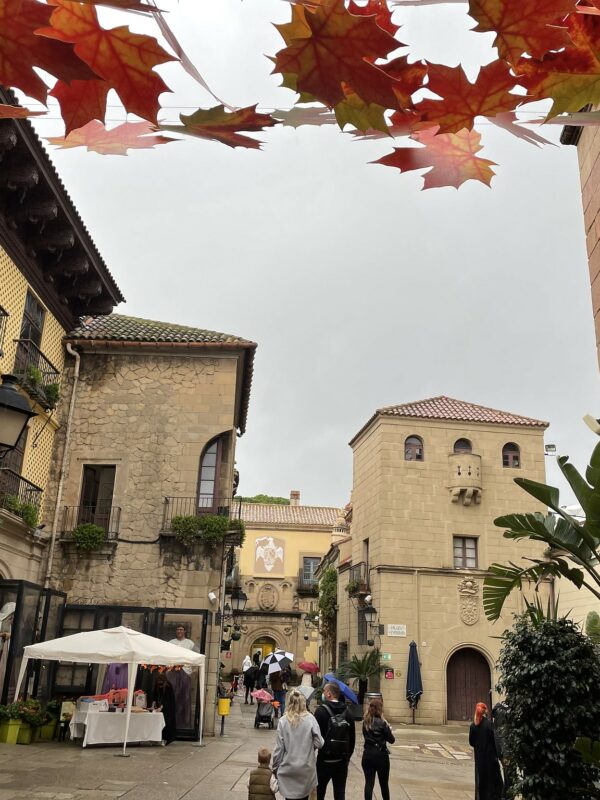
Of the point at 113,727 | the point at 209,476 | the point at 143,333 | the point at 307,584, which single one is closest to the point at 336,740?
the point at 113,727

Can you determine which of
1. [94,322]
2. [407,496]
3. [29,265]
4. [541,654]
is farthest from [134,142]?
[407,496]

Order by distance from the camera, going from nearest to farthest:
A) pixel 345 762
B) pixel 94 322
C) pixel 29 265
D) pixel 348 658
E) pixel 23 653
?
pixel 345 762
pixel 23 653
pixel 29 265
pixel 94 322
pixel 348 658

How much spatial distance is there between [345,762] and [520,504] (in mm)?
22497

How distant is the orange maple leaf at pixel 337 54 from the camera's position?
5.64 ft

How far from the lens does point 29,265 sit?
16.0 metres

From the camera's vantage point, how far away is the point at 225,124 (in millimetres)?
2088

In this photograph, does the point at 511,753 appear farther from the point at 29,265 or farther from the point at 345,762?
the point at 29,265

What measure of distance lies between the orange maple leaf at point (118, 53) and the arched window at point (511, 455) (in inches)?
1134

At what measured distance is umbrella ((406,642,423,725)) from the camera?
25.4 meters

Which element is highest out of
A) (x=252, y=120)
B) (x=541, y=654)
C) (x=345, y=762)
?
(x=252, y=120)

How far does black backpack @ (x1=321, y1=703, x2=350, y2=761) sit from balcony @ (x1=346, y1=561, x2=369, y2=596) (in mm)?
21354

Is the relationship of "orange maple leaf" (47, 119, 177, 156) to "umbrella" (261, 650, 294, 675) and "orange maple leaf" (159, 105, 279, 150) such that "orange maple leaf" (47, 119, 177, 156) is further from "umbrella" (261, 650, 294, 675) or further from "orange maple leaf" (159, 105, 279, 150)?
"umbrella" (261, 650, 294, 675)

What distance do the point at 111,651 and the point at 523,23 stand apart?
507 inches

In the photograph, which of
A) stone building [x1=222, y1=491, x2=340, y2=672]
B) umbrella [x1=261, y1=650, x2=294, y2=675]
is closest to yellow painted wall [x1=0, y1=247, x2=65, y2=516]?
umbrella [x1=261, y1=650, x2=294, y2=675]
